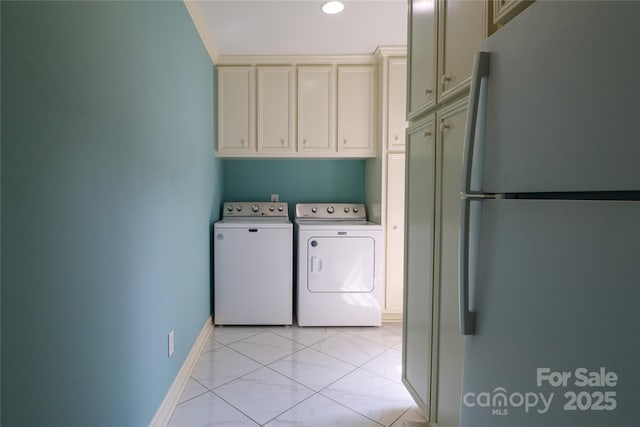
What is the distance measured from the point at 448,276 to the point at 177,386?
1559mm

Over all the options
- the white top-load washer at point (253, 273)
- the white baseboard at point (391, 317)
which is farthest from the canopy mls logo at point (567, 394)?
the white baseboard at point (391, 317)

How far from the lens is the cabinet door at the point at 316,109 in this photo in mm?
3248

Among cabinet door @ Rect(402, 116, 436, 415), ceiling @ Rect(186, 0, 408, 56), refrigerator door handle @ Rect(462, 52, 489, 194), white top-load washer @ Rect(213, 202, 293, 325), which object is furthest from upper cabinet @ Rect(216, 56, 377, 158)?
refrigerator door handle @ Rect(462, 52, 489, 194)

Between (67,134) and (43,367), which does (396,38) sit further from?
(43,367)

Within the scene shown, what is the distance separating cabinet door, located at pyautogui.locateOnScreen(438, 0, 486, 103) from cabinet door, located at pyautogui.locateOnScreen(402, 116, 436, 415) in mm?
192

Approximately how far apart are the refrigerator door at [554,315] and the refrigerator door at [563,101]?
54mm

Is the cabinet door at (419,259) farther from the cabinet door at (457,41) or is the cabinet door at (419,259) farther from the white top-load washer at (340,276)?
the white top-load washer at (340,276)

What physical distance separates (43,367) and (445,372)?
4.08ft

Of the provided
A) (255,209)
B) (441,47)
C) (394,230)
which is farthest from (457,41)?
(255,209)

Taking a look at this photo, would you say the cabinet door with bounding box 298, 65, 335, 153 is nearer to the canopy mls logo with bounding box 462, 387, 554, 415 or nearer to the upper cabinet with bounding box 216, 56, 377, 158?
the upper cabinet with bounding box 216, 56, 377, 158

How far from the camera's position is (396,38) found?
2875 mm

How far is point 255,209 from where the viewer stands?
11.6 ft

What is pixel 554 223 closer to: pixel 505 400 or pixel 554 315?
pixel 554 315

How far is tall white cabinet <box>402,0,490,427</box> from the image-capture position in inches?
48.5
